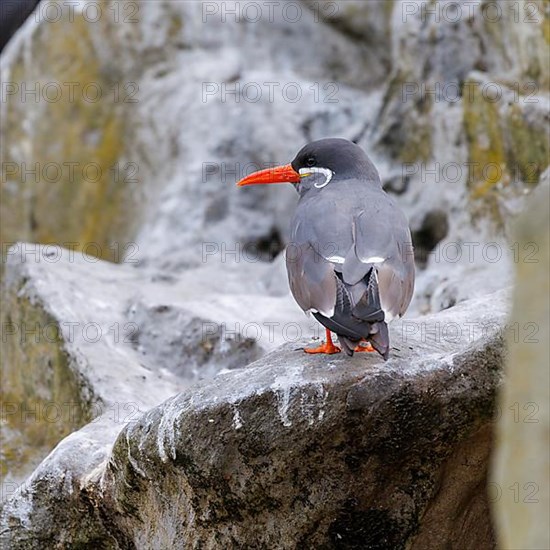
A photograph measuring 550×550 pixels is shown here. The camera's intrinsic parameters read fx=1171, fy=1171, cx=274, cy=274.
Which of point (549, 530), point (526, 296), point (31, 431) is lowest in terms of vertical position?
point (31, 431)

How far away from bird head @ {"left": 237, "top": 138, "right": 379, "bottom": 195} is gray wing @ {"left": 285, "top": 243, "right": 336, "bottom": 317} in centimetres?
71

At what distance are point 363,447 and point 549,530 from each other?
2.04 metres

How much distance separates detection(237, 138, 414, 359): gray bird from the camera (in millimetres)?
4117

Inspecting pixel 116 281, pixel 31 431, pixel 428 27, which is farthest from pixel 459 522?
pixel 428 27

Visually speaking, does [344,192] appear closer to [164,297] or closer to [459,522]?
[459,522]

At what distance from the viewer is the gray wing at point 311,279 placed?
4.22 m

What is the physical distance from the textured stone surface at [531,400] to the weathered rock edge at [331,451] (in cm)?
189

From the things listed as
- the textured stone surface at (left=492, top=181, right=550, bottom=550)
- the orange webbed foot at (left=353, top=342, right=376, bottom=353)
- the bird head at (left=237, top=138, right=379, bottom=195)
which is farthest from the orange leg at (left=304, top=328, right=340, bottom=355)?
the textured stone surface at (left=492, top=181, right=550, bottom=550)

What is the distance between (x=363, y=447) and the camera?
4.22 metres

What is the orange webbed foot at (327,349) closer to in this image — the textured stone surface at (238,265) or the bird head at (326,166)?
the textured stone surface at (238,265)

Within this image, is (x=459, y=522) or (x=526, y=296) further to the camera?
(x=459, y=522)

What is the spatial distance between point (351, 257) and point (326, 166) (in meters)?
1.09

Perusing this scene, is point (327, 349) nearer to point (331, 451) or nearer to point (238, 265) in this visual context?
point (331, 451)

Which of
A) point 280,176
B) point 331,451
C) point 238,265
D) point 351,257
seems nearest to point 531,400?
point 331,451
